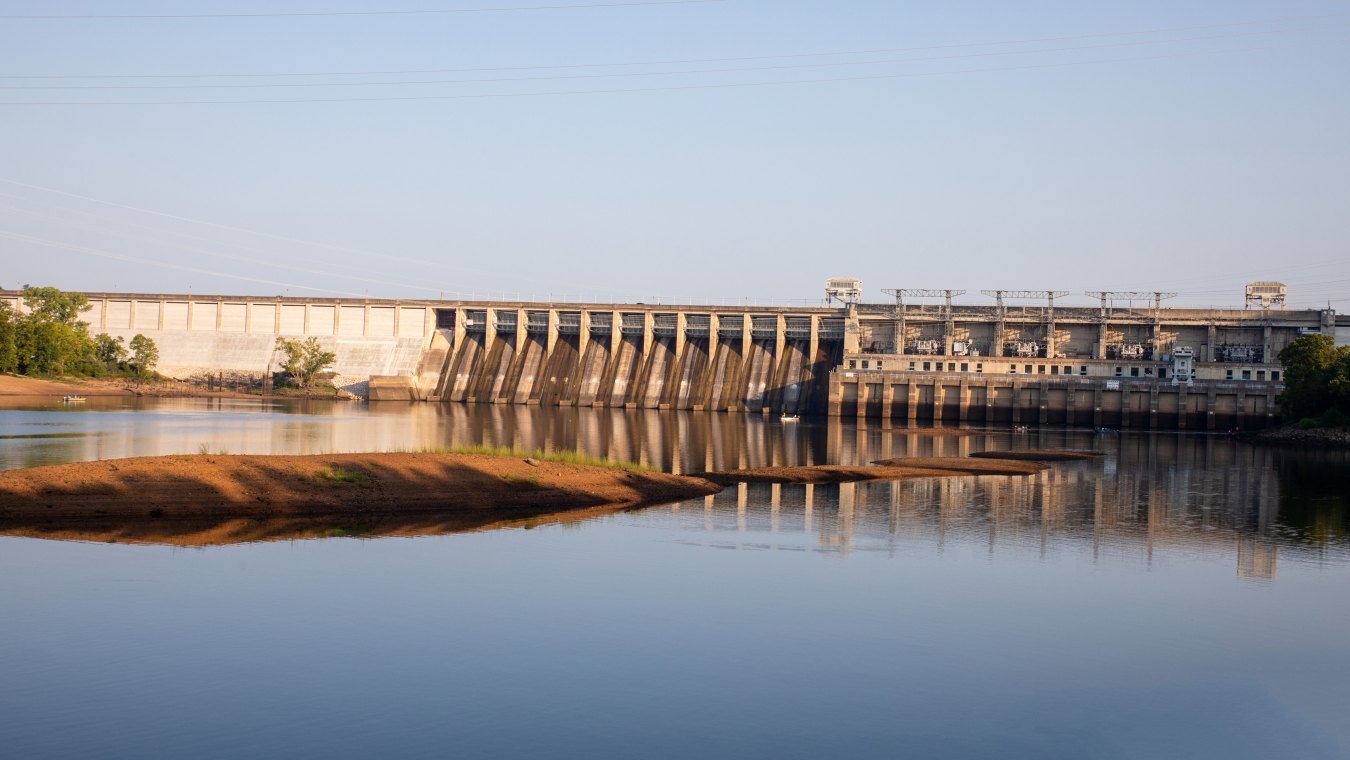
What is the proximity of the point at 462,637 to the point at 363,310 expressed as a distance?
10252 cm

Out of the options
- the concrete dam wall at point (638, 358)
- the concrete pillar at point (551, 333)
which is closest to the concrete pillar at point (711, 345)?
the concrete dam wall at point (638, 358)

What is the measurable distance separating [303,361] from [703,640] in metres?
99.6

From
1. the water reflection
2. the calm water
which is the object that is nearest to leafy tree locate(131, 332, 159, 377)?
the water reflection

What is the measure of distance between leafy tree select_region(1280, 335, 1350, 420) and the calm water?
48889 millimetres

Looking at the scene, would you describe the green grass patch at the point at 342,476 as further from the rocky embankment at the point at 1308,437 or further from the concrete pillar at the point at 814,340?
the concrete pillar at the point at 814,340

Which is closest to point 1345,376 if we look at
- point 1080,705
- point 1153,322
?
point 1153,322

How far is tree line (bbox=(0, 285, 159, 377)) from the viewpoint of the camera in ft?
323

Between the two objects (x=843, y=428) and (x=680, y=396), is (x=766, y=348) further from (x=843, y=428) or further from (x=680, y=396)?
(x=843, y=428)

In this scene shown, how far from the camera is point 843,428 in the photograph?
8650cm

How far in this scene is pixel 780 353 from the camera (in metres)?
110

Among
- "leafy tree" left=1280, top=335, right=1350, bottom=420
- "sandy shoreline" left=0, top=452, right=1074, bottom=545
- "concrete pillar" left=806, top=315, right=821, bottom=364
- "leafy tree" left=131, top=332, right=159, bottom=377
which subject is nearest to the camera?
"sandy shoreline" left=0, top=452, right=1074, bottom=545

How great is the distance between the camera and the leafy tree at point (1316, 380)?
81062 mm

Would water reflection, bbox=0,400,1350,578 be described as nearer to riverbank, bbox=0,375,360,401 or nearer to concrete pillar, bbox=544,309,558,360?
riverbank, bbox=0,375,360,401

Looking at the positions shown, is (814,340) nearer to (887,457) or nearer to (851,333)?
(851,333)
